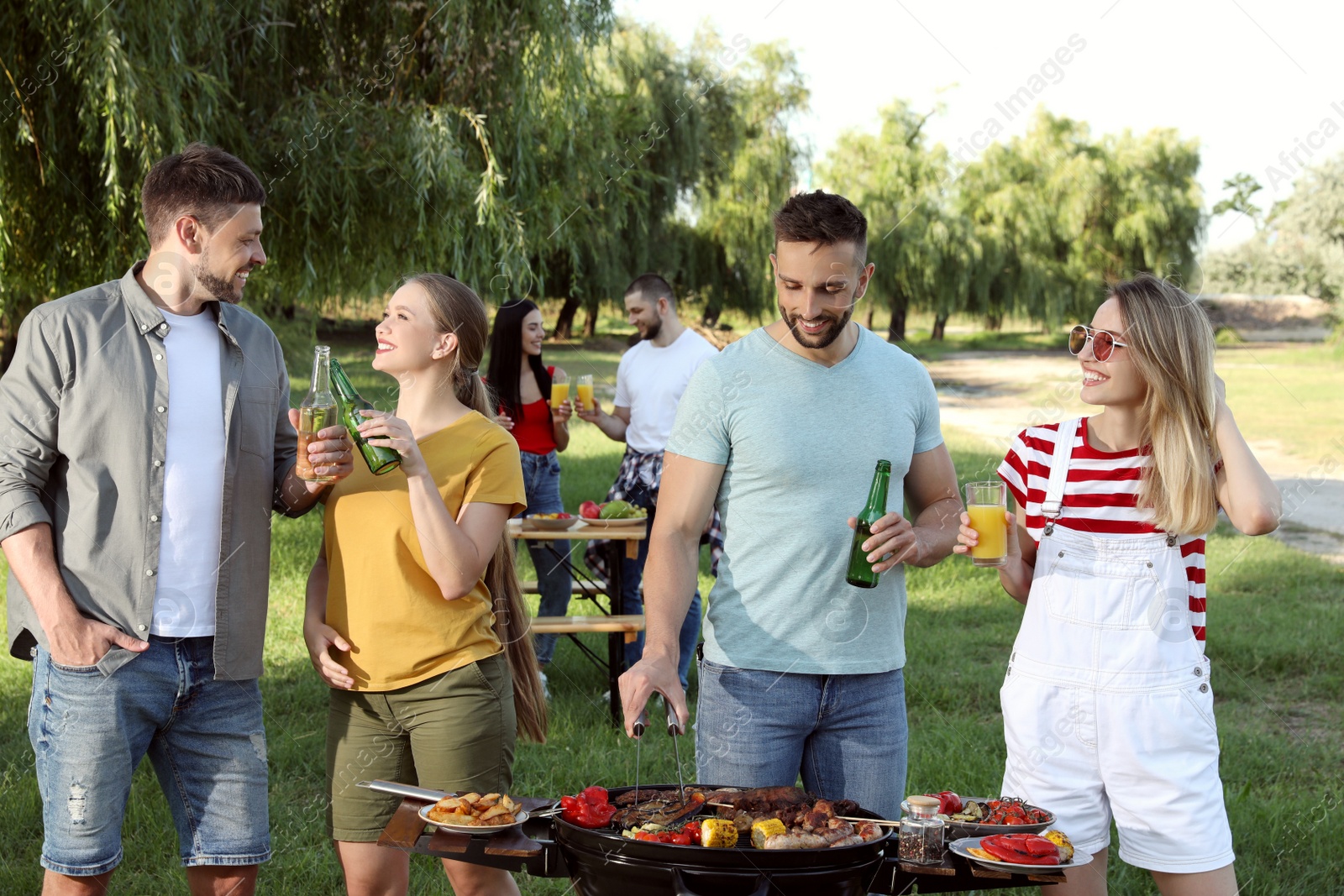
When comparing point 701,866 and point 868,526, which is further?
point 868,526

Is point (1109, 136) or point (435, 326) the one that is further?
point (1109, 136)

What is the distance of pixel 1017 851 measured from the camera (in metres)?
2.08

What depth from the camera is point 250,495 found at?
292cm

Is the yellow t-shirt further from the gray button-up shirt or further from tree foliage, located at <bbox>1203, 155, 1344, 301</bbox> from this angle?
tree foliage, located at <bbox>1203, 155, 1344, 301</bbox>

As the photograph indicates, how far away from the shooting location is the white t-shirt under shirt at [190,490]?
9.11 ft

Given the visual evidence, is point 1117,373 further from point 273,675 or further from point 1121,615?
point 273,675

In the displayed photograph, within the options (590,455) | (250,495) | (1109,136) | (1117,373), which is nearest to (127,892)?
(250,495)

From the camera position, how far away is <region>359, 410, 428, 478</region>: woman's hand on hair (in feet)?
8.54

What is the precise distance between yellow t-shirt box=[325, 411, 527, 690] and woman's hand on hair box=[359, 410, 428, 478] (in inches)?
6.9

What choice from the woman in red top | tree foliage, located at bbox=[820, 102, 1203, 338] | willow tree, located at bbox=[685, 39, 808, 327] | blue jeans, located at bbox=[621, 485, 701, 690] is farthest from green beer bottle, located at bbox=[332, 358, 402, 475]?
tree foliage, located at bbox=[820, 102, 1203, 338]

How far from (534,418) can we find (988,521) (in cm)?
437

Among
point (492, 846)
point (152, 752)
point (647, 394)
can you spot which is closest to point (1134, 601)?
point (492, 846)

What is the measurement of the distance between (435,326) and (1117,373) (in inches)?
66.7

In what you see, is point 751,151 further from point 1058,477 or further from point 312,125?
point 1058,477
